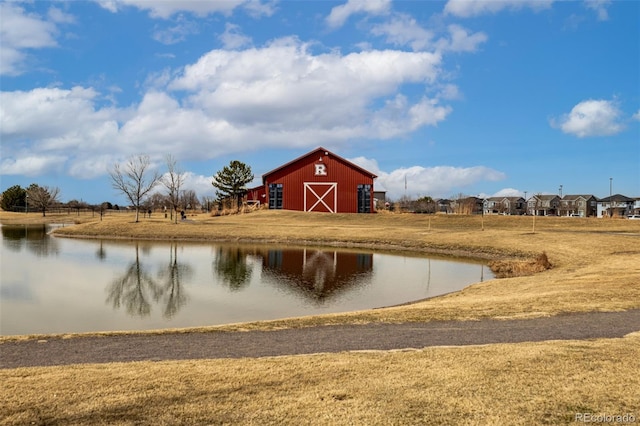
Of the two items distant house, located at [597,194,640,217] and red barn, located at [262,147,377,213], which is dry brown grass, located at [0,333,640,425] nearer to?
red barn, located at [262,147,377,213]

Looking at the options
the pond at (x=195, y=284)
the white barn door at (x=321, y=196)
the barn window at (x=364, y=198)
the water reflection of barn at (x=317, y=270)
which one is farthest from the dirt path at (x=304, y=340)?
the barn window at (x=364, y=198)

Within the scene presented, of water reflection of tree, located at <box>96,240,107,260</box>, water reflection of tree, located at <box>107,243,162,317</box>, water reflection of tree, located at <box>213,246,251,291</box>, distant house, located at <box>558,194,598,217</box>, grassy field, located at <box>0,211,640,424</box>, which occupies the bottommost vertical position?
water reflection of tree, located at <box>107,243,162,317</box>

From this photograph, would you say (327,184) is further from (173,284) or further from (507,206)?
(507,206)

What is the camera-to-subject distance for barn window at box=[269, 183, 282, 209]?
74.4 meters

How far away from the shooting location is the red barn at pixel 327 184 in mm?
72062

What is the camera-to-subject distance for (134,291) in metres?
22.3

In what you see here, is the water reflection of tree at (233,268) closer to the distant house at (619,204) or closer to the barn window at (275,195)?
the barn window at (275,195)

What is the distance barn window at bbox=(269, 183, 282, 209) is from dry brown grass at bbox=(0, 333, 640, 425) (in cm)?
6568

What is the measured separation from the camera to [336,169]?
2837 inches

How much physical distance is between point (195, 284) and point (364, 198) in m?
50.8

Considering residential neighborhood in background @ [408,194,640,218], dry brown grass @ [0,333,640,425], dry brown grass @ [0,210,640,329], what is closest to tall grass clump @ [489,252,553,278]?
dry brown grass @ [0,210,640,329]

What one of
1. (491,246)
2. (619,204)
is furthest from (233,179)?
(619,204)

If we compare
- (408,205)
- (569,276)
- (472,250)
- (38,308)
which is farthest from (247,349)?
(408,205)

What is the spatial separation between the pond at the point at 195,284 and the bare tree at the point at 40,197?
220 feet
